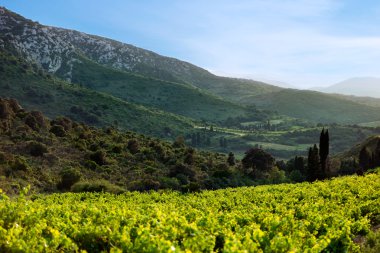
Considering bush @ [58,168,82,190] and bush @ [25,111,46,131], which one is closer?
bush @ [58,168,82,190]

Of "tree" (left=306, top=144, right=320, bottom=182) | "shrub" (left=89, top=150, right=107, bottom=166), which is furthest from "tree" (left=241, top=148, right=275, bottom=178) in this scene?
"shrub" (left=89, top=150, right=107, bottom=166)

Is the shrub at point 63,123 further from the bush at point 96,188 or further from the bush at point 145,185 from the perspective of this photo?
the bush at point 96,188

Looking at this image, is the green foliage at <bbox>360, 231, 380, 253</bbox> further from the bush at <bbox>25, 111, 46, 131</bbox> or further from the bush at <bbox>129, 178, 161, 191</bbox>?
the bush at <bbox>25, 111, 46, 131</bbox>

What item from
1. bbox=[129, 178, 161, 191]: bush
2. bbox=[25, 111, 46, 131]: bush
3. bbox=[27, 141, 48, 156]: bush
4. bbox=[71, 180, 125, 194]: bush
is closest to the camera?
bbox=[71, 180, 125, 194]: bush

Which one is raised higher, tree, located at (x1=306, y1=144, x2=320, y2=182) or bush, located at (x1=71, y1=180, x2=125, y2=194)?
tree, located at (x1=306, y1=144, x2=320, y2=182)

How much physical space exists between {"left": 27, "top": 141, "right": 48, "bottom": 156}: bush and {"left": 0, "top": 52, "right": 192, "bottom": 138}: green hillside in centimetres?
6217

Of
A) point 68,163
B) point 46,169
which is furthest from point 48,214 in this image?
point 68,163

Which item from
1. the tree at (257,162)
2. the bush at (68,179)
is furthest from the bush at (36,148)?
the tree at (257,162)

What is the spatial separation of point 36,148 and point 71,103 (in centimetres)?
7881

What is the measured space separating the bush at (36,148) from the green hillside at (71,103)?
62.2m

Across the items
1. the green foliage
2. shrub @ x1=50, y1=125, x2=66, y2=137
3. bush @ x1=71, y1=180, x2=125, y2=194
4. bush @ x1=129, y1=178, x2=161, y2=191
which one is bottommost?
bush @ x1=129, y1=178, x2=161, y2=191

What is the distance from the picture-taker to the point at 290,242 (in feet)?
34.3

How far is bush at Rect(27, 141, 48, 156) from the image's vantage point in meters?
61.0

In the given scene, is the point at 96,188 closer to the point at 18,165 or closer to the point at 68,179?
the point at 68,179
